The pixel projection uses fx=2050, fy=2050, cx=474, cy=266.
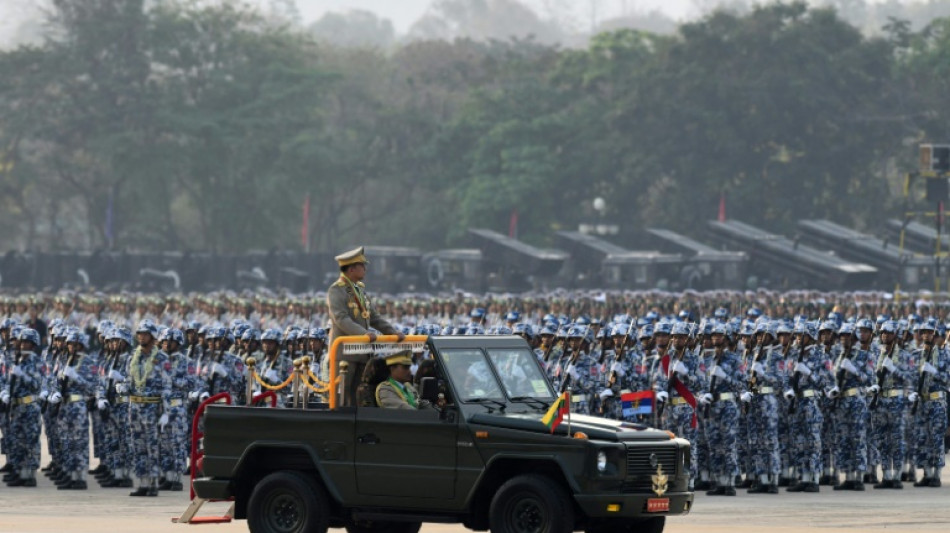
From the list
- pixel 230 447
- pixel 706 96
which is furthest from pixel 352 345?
pixel 706 96

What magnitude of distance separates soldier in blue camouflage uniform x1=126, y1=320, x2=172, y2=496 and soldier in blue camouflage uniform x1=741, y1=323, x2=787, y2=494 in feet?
21.0

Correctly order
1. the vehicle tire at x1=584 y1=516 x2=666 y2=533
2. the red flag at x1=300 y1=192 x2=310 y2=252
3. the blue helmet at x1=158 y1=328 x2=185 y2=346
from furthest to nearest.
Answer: the red flag at x1=300 y1=192 x2=310 y2=252 < the blue helmet at x1=158 y1=328 x2=185 y2=346 < the vehicle tire at x1=584 y1=516 x2=666 y2=533

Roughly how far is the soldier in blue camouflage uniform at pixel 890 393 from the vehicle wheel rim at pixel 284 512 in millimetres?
9564

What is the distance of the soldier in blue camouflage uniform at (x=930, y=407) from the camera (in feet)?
77.8

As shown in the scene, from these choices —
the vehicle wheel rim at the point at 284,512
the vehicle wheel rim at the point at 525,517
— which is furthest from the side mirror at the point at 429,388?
the vehicle wheel rim at the point at 284,512

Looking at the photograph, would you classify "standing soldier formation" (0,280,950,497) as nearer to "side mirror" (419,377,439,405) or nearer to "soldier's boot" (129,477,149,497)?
"soldier's boot" (129,477,149,497)

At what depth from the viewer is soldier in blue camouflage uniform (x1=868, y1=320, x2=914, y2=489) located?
938 inches

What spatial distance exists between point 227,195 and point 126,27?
8.21 m

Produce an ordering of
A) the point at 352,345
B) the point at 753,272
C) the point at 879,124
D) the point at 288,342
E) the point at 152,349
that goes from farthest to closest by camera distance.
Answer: the point at 879,124
the point at 753,272
the point at 288,342
the point at 152,349
the point at 352,345

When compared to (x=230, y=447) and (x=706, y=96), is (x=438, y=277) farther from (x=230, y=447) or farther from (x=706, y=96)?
(x=230, y=447)

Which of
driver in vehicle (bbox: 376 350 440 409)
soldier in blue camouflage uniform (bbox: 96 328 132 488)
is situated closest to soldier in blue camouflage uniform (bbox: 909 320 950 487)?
soldier in blue camouflage uniform (bbox: 96 328 132 488)

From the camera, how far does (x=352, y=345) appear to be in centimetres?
1628

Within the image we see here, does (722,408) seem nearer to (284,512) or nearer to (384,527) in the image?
(384,527)

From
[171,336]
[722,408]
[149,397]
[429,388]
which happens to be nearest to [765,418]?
[722,408]
